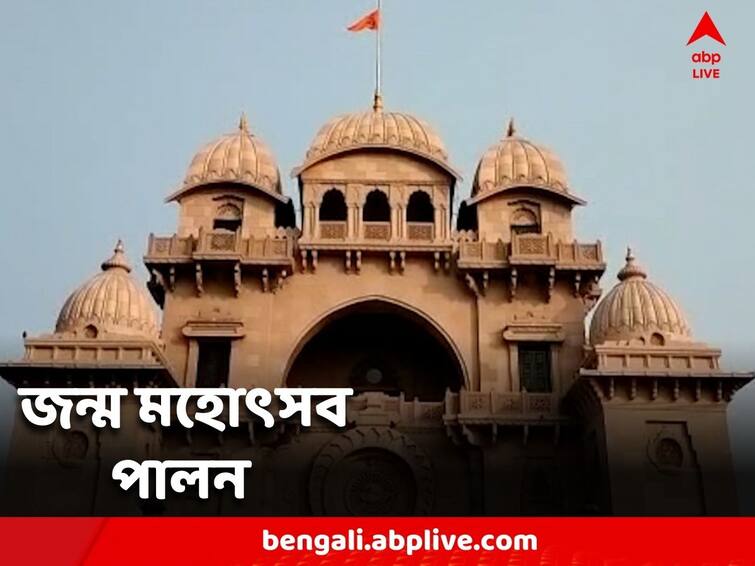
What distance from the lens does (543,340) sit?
2516cm

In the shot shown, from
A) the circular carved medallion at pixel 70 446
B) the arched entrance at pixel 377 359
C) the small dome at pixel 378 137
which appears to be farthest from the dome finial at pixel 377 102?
the circular carved medallion at pixel 70 446

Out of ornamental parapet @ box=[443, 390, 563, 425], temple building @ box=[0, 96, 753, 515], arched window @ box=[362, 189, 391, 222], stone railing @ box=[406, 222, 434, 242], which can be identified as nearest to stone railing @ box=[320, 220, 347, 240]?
temple building @ box=[0, 96, 753, 515]

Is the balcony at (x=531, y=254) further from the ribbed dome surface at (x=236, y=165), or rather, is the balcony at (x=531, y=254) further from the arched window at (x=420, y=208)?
the ribbed dome surface at (x=236, y=165)

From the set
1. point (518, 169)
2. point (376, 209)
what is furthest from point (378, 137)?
point (518, 169)

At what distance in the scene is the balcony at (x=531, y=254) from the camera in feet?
83.1

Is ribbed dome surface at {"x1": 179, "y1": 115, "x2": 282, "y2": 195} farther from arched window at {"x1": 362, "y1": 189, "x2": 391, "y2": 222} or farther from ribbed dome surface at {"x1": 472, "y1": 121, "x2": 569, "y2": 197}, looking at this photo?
ribbed dome surface at {"x1": 472, "y1": 121, "x2": 569, "y2": 197}

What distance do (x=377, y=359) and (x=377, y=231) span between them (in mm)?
3782

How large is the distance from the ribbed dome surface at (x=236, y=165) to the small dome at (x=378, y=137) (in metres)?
1.02

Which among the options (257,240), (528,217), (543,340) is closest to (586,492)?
(543,340)

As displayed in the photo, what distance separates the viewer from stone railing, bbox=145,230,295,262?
2528 cm

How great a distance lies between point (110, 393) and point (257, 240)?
8.30 m

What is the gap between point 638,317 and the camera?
2309 cm

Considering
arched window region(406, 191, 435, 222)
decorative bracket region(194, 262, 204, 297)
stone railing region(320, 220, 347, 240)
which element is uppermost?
arched window region(406, 191, 435, 222)

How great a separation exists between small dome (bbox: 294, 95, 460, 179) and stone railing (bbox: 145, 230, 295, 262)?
2.46 meters
